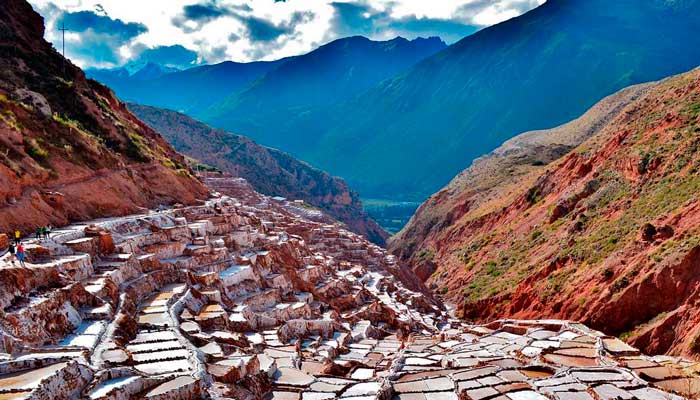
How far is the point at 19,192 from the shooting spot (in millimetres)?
21625

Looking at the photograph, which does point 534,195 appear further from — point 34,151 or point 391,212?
point 391,212

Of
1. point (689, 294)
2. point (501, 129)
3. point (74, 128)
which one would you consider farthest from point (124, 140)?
point (501, 129)

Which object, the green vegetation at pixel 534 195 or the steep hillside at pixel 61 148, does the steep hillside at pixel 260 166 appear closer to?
the green vegetation at pixel 534 195

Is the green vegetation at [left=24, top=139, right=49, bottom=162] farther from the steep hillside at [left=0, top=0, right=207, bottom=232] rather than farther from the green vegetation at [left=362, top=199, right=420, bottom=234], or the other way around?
the green vegetation at [left=362, top=199, right=420, bottom=234]

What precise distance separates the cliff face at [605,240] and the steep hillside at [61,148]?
69.8 feet

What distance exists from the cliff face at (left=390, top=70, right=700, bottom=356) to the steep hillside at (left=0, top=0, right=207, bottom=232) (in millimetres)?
21281

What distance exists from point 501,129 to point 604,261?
506 ft

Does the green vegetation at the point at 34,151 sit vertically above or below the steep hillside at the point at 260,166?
below

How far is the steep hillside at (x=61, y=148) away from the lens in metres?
22.7

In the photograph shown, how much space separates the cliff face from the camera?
25531 millimetres

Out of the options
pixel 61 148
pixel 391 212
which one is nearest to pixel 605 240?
pixel 61 148

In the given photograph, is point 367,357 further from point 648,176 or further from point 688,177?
point 648,176

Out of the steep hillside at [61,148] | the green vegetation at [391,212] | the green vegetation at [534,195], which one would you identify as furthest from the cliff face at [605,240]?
the green vegetation at [391,212]

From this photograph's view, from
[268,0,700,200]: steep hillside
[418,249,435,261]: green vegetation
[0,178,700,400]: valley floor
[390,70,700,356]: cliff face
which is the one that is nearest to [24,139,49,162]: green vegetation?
[0,178,700,400]: valley floor
